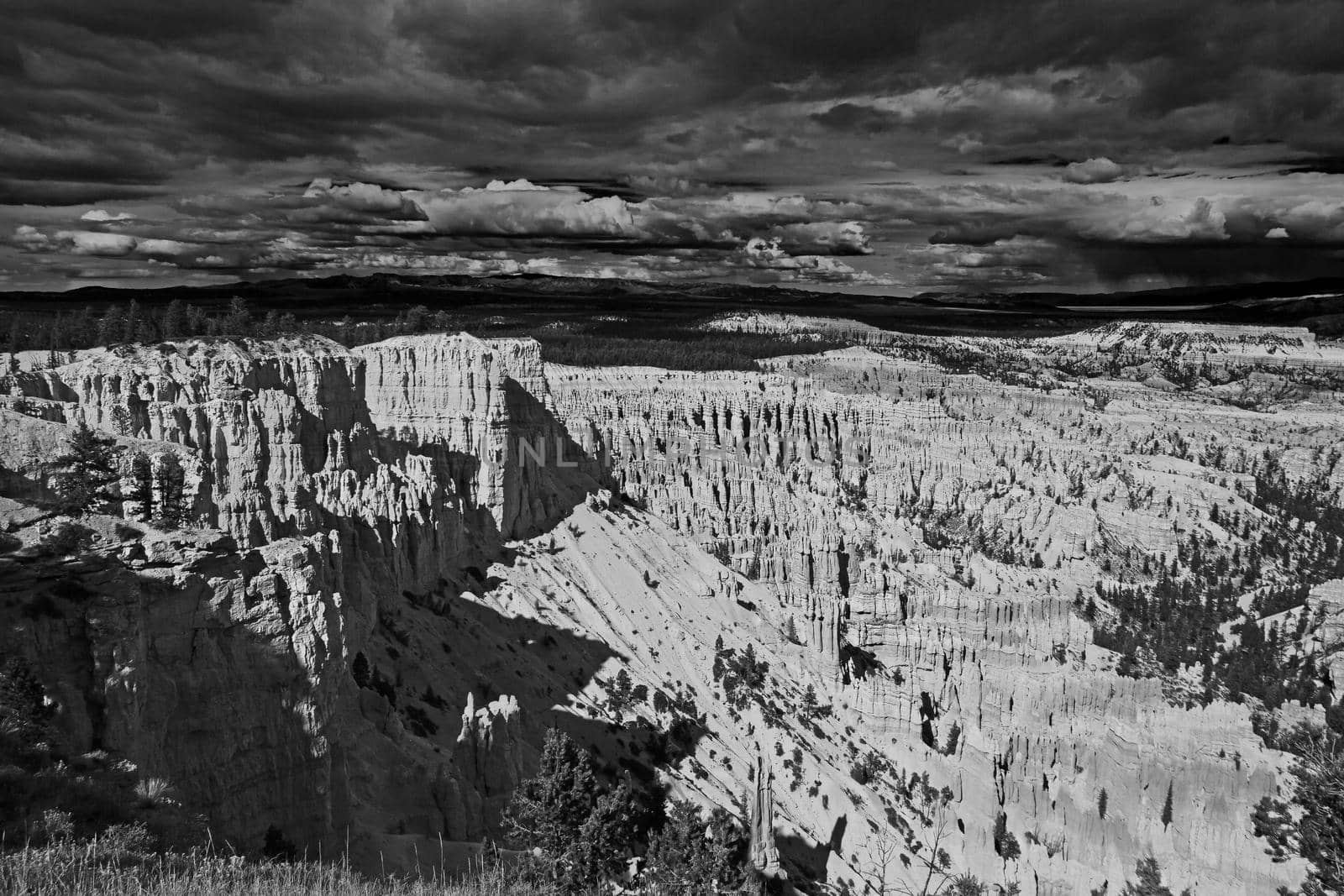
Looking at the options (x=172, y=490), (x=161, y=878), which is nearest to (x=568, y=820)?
(x=172, y=490)

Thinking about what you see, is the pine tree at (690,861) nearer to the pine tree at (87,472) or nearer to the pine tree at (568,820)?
the pine tree at (568,820)

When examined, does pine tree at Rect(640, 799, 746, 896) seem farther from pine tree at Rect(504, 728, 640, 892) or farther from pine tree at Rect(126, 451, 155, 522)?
pine tree at Rect(126, 451, 155, 522)

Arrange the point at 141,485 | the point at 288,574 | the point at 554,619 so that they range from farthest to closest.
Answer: the point at 554,619, the point at 141,485, the point at 288,574

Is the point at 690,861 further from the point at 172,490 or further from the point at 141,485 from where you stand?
the point at 141,485

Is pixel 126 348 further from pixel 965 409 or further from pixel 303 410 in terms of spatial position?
pixel 965 409

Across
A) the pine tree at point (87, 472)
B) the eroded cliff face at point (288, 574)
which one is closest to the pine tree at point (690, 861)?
the eroded cliff face at point (288, 574)
